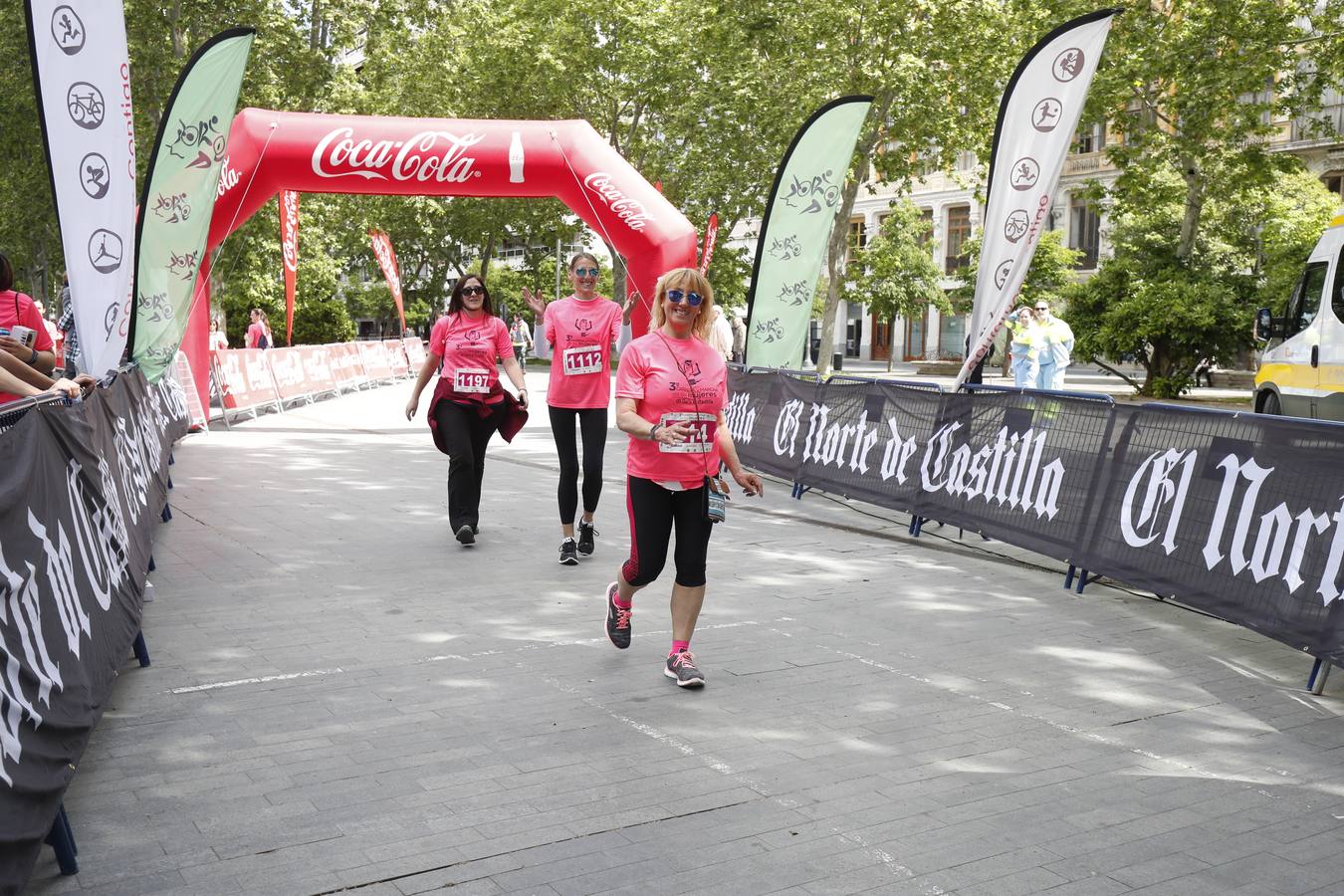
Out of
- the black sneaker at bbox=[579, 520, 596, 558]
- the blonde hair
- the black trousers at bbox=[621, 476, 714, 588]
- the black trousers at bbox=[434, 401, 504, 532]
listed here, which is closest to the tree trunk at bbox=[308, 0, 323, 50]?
the black trousers at bbox=[434, 401, 504, 532]

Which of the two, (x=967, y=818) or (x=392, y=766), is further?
(x=392, y=766)

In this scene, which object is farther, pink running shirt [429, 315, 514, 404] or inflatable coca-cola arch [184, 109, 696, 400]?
inflatable coca-cola arch [184, 109, 696, 400]

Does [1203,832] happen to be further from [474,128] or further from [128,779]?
[474,128]

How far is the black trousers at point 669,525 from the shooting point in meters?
5.62

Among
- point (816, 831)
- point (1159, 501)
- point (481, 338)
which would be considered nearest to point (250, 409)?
point (481, 338)

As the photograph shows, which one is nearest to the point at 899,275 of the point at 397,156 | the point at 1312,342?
the point at 1312,342

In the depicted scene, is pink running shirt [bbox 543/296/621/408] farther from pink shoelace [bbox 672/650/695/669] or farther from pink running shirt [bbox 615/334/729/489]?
pink shoelace [bbox 672/650/695/669]

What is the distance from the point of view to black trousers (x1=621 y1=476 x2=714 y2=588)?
5617 millimetres

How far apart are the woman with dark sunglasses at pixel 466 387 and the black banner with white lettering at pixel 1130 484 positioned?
10.6 feet

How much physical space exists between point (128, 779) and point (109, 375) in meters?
3.73

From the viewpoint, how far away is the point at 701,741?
493 cm

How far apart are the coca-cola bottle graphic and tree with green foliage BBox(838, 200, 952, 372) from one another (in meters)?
35.0

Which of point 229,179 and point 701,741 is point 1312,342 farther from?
point 229,179

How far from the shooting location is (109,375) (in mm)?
7453
